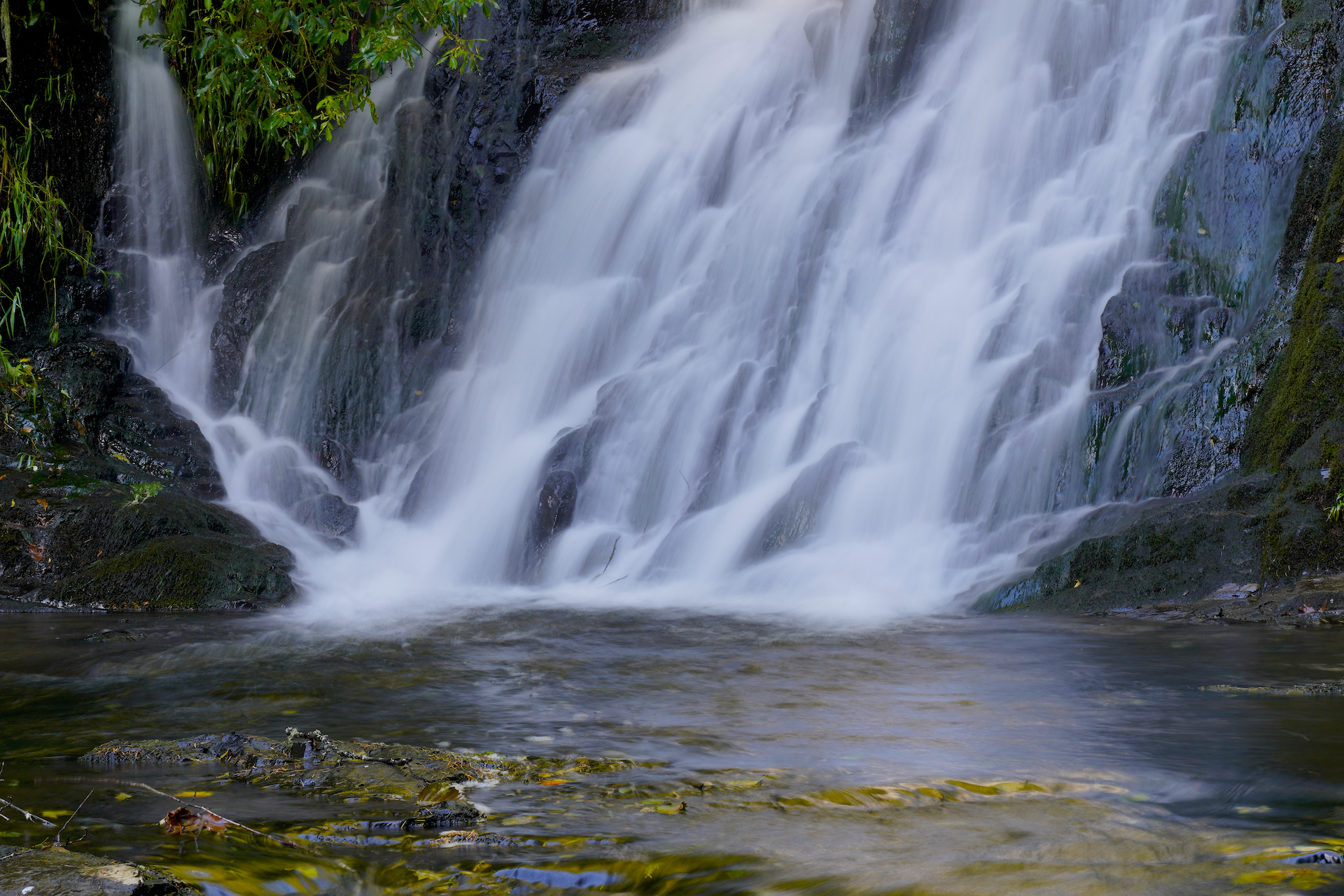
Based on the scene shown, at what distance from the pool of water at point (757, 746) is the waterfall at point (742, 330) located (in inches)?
81.6

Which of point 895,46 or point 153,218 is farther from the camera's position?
point 153,218

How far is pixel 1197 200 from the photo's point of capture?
8945 millimetres

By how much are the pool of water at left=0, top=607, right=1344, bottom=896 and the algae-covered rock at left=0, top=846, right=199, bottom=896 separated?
0.58 feet

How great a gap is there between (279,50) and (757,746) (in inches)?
424

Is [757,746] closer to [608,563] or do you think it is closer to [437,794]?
[437,794]

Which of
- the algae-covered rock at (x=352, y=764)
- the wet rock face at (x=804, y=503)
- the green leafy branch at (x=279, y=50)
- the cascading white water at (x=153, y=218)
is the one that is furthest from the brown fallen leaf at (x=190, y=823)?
the cascading white water at (x=153, y=218)

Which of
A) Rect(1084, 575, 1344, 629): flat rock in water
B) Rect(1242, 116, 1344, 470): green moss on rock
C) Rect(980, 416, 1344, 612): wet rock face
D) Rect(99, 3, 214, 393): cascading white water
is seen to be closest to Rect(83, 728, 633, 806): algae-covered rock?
Rect(1084, 575, 1344, 629): flat rock in water

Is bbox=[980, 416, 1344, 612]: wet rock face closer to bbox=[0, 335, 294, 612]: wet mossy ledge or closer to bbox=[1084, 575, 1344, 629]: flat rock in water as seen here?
bbox=[1084, 575, 1344, 629]: flat rock in water

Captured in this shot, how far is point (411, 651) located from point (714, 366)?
542 cm

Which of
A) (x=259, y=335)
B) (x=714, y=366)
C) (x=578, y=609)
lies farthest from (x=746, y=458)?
(x=259, y=335)

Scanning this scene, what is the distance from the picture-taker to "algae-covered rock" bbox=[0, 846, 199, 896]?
1.83m

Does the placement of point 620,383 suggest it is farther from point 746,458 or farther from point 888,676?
point 888,676

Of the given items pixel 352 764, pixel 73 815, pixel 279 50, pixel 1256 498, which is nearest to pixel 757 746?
pixel 352 764

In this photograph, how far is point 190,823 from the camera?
2506mm
